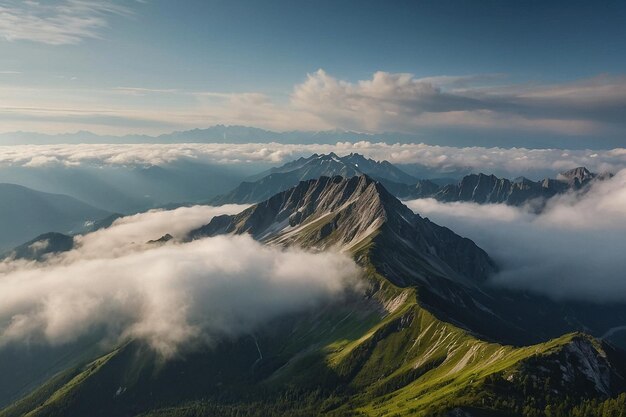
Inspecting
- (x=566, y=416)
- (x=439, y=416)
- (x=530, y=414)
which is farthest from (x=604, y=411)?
(x=439, y=416)

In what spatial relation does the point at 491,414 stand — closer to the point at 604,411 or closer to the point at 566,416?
the point at 566,416

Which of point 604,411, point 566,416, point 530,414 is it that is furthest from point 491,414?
point 604,411

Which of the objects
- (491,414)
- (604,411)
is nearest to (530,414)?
(491,414)

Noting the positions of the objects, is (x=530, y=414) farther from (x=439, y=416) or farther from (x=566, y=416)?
(x=439, y=416)

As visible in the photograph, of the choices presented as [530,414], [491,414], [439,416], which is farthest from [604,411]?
[439,416]

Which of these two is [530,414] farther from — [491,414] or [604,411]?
[604,411]

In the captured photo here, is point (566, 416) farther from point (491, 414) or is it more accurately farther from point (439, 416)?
point (439, 416)
